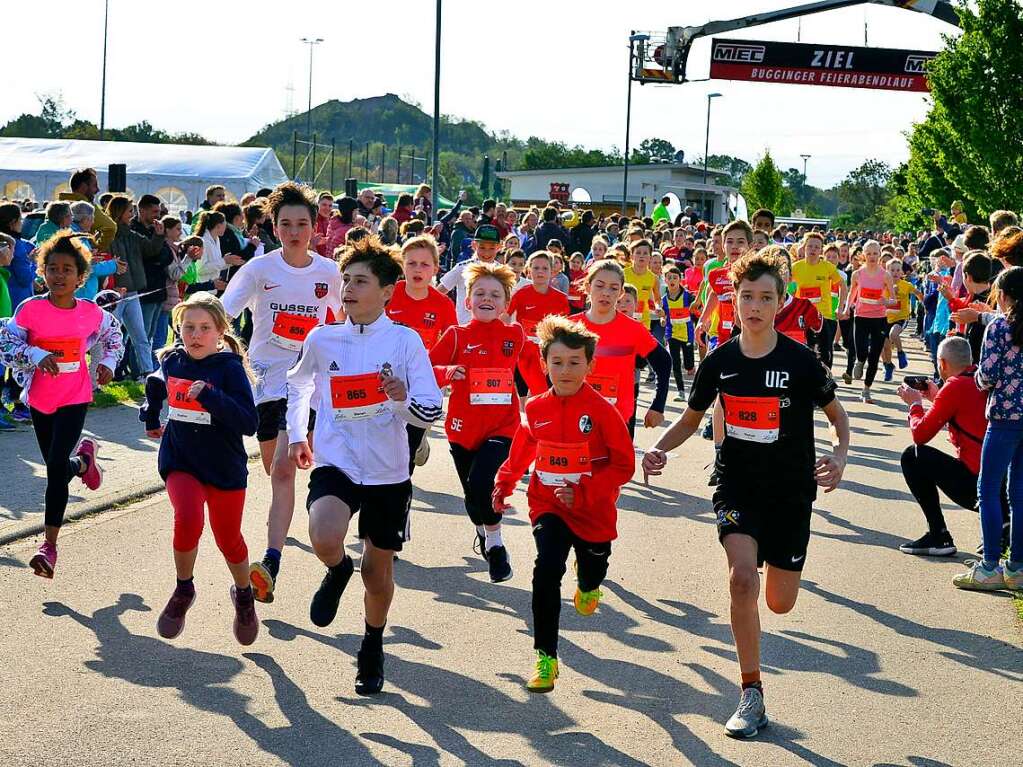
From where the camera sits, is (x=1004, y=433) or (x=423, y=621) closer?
(x=423, y=621)

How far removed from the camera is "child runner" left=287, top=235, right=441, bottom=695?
19.5 ft

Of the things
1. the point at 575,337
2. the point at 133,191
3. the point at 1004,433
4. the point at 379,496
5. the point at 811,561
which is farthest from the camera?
the point at 133,191

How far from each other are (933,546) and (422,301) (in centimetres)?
362

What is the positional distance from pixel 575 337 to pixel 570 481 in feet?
2.14

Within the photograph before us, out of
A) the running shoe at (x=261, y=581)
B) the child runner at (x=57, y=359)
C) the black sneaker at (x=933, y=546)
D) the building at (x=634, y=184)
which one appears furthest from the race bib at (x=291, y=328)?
the building at (x=634, y=184)

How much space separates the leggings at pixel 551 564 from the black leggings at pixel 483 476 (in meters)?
1.62

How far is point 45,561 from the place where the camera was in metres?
7.32

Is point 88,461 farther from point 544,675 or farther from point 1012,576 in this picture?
point 1012,576

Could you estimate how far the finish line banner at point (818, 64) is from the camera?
4359cm


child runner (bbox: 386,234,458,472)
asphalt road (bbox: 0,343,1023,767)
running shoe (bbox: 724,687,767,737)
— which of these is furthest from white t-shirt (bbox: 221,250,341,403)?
running shoe (bbox: 724,687,767,737)

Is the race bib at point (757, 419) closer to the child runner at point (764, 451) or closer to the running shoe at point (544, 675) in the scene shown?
the child runner at point (764, 451)

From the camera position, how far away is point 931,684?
20.7 feet

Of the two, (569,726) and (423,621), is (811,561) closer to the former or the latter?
(423,621)

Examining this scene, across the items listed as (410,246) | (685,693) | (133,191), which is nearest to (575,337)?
(685,693)
